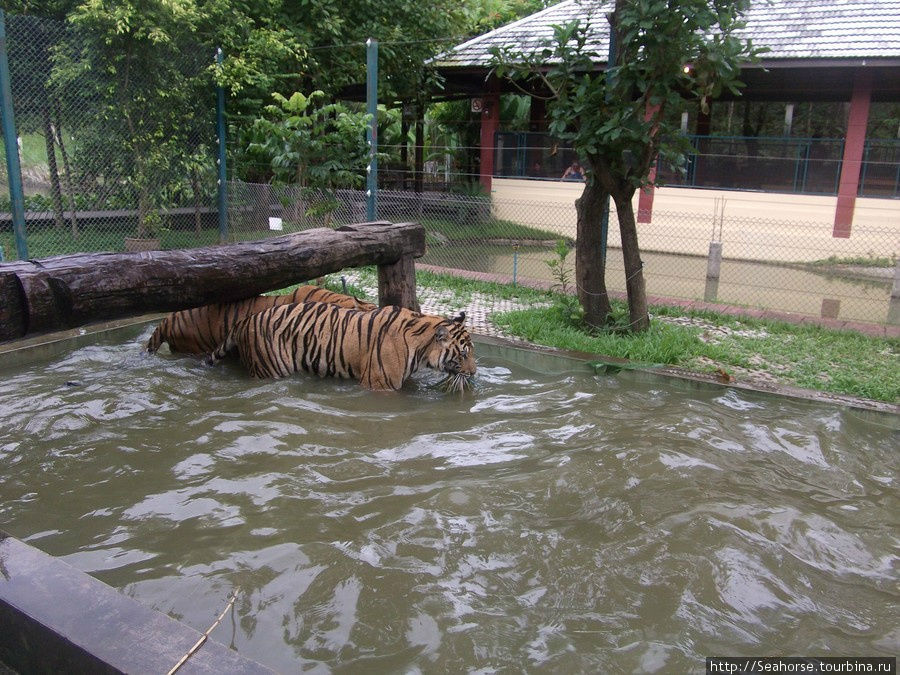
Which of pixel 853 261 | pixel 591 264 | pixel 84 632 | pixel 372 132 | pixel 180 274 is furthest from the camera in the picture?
pixel 853 261

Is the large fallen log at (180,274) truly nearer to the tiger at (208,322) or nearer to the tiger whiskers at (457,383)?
the tiger at (208,322)

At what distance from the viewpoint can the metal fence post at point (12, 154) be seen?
26.0 ft

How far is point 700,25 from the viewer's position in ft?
20.8

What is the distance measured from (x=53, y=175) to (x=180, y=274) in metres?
5.41

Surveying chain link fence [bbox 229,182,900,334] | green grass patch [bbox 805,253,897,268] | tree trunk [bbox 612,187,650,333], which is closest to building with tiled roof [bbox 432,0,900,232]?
green grass patch [bbox 805,253,897,268]

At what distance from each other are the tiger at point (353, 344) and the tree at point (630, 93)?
2382mm

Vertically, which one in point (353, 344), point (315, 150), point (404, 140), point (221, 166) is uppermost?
point (404, 140)

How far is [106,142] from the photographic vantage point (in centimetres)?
956

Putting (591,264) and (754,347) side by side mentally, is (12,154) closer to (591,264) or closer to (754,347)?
(591,264)

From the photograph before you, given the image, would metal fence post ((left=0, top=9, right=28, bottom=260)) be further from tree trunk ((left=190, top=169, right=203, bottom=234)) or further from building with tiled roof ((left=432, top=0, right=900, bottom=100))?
building with tiled roof ((left=432, top=0, right=900, bottom=100))

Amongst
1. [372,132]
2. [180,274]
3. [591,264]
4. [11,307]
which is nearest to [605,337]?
[591,264]

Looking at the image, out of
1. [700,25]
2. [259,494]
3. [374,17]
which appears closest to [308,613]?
[259,494]

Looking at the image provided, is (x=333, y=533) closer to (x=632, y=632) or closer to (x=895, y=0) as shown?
(x=632, y=632)

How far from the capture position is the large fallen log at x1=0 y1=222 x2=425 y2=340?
4.05m
